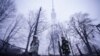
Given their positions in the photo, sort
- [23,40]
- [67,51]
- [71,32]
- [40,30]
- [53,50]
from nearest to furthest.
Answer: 1. [67,51]
2. [40,30]
3. [23,40]
4. [71,32]
5. [53,50]

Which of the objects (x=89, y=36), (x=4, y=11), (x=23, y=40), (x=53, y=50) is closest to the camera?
(x=4, y=11)

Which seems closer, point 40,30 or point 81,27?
point 40,30

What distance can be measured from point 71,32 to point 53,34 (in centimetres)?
749

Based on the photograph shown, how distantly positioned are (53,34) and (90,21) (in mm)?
14137

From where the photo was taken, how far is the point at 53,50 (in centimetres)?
2758

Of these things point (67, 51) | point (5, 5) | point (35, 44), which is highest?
point (5, 5)

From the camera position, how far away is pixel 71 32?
2469 cm

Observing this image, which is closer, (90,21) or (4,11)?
(4,11)

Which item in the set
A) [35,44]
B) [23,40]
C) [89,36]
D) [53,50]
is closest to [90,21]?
[89,36]

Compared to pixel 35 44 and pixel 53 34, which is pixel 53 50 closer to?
pixel 53 34

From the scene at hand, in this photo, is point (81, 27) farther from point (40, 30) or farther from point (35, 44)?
point (35, 44)

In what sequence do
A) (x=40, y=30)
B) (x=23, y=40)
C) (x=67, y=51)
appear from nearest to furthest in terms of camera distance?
(x=67, y=51)
(x=40, y=30)
(x=23, y=40)

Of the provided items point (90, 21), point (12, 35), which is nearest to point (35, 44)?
point (12, 35)

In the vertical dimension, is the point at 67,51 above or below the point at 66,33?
below
